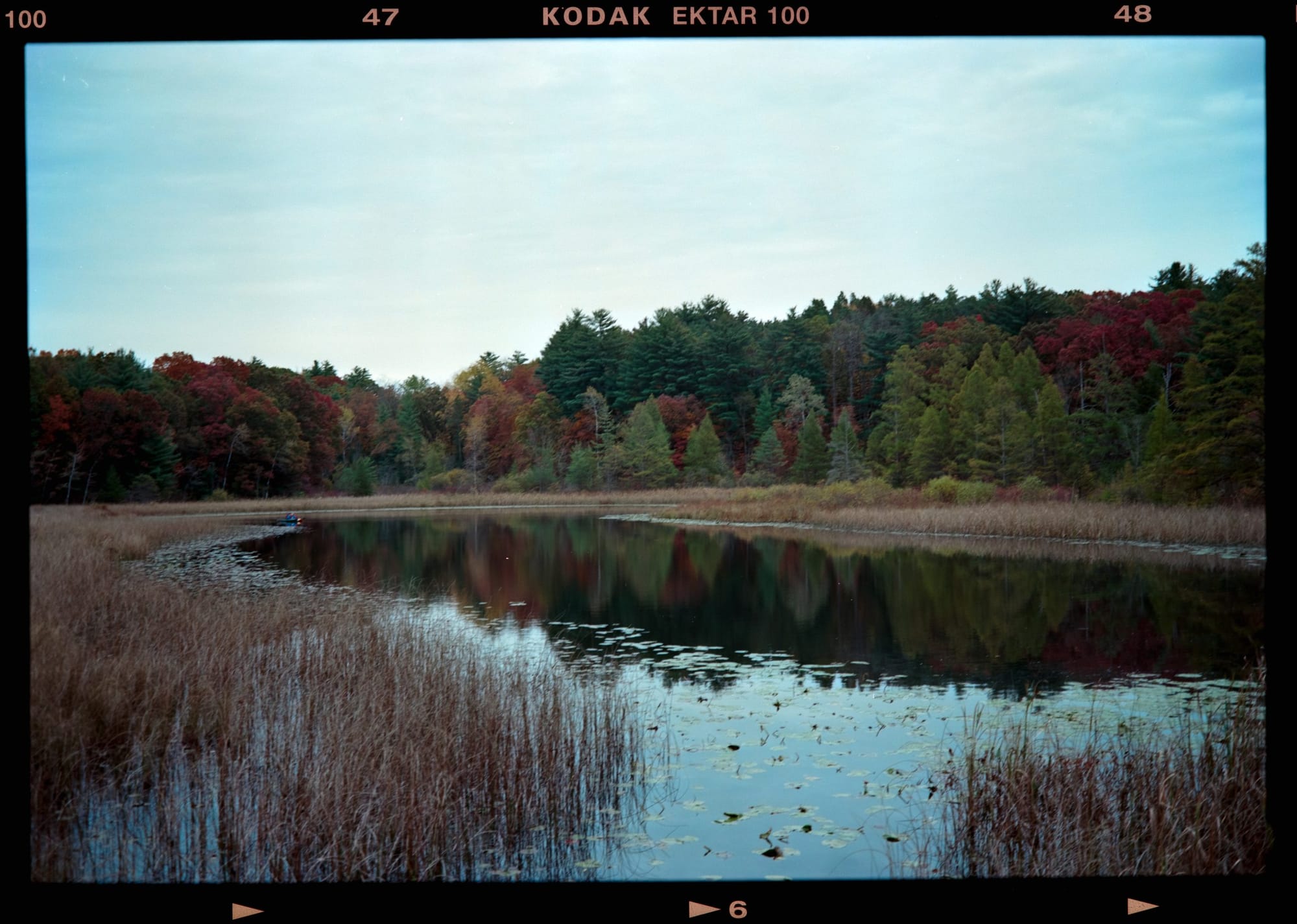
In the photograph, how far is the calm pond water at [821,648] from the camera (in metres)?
4.11

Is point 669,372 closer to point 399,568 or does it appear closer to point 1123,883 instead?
point 399,568

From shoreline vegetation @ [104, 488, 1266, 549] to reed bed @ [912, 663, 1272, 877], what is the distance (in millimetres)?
7430

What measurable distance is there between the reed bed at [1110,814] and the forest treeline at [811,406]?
38.0 ft

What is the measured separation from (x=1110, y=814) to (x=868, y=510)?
19.2 m

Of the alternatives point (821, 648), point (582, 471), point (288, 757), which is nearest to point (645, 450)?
point (582, 471)

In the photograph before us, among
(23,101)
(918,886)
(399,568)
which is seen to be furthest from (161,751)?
(399,568)

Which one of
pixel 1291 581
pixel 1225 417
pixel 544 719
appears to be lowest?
pixel 544 719

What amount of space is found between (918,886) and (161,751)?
366cm

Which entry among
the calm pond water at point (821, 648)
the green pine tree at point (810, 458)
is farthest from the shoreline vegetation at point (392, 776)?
the green pine tree at point (810, 458)

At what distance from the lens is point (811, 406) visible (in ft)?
94.0

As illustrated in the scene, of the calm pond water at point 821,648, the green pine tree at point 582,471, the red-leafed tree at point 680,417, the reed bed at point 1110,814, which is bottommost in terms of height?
the calm pond water at point 821,648

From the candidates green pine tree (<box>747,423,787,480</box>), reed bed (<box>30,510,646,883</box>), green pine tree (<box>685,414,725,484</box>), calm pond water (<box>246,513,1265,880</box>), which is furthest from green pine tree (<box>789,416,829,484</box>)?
reed bed (<box>30,510,646,883</box>)

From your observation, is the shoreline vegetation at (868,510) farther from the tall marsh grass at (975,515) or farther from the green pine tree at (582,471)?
the green pine tree at (582,471)

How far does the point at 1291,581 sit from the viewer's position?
2422mm
